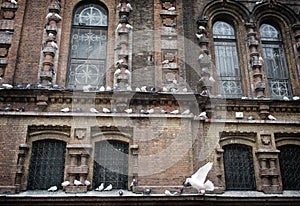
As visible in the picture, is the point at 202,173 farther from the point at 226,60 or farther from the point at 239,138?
the point at 226,60

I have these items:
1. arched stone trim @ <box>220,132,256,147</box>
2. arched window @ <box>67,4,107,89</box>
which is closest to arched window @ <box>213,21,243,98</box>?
arched stone trim @ <box>220,132,256,147</box>

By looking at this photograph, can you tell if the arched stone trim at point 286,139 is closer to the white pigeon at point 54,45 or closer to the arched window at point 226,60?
the arched window at point 226,60

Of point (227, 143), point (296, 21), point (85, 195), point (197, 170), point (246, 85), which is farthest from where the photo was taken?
point (296, 21)

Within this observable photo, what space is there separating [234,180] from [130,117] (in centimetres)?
340

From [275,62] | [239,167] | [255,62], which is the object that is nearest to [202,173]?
[239,167]

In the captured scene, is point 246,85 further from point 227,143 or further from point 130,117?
point 130,117

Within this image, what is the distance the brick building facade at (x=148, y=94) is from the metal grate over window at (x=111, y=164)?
3 cm

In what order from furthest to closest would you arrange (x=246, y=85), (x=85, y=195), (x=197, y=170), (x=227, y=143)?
(x=246, y=85)
(x=227, y=143)
(x=197, y=170)
(x=85, y=195)

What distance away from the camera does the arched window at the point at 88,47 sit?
11.7 m

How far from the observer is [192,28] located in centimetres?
1267

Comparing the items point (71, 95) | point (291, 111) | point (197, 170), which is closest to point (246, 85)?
point (291, 111)

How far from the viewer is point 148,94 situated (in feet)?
35.7

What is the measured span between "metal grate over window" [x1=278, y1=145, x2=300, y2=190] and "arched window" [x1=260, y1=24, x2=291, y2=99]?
5.83 ft

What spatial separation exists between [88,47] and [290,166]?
704cm
